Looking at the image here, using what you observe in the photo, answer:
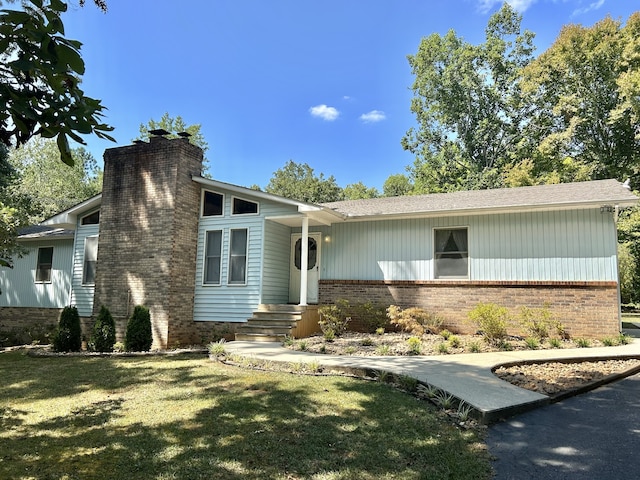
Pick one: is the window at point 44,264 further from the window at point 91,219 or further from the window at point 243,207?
the window at point 243,207

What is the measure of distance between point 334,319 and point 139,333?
471cm

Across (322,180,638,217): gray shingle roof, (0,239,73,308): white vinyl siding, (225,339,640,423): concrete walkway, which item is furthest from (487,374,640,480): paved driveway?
(0,239,73,308): white vinyl siding

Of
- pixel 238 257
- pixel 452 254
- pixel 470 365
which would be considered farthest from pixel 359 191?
pixel 470 365

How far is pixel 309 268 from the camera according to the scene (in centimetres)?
1303

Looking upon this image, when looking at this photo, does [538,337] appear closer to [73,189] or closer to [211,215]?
[211,215]

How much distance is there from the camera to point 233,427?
4.41m

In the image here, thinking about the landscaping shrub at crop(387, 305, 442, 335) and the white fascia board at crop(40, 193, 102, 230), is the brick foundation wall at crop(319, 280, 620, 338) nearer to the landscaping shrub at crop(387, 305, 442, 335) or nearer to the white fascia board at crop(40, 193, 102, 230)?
the landscaping shrub at crop(387, 305, 442, 335)

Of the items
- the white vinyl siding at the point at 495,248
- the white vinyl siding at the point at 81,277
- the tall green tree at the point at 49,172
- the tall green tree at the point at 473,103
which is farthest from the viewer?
the tall green tree at the point at 49,172

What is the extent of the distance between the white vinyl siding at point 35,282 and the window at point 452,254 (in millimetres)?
12382

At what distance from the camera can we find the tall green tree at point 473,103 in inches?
1144

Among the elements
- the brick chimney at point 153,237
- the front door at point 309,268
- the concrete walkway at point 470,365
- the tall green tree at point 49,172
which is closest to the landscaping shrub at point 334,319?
the front door at point 309,268

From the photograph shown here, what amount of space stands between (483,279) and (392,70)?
2299cm

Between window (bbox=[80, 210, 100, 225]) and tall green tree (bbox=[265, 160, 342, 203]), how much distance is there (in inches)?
A: 1001

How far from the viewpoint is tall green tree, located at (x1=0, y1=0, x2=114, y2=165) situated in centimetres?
210
